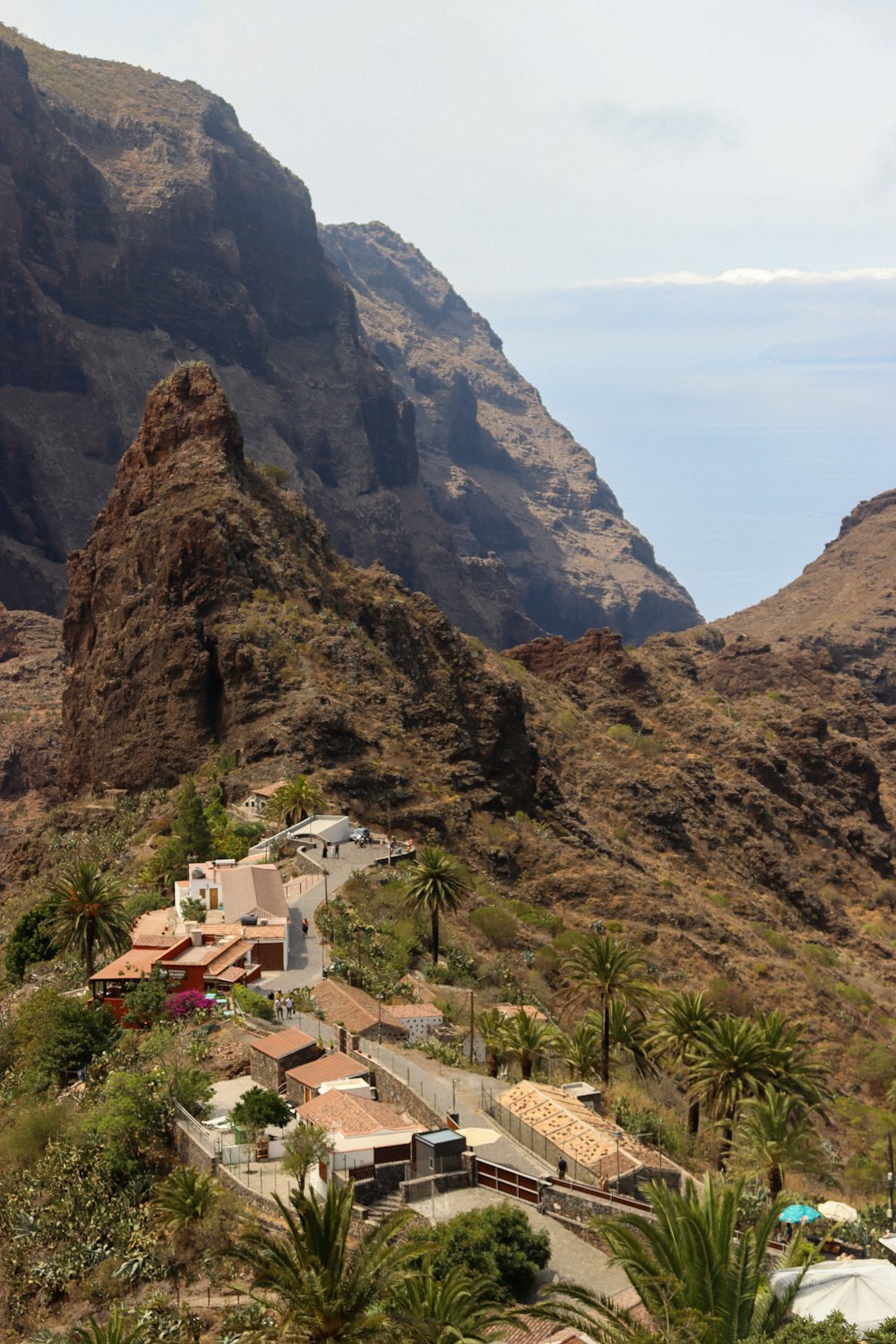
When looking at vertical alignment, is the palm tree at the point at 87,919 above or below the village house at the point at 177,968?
above

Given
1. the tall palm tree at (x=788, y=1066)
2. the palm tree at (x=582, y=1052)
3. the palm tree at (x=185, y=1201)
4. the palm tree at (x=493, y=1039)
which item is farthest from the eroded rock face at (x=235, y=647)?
the palm tree at (x=185, y=1201)

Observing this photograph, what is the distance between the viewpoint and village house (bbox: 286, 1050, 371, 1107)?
4150 cm

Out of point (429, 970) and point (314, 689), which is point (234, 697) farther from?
point (429, 970)

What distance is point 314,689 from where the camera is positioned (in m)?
89.4

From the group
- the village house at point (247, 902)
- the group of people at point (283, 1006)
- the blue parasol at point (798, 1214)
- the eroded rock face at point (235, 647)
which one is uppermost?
the eroded rock face at point (235, 647)

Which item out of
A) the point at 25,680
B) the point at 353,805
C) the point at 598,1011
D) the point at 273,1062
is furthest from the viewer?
the point at 25,680

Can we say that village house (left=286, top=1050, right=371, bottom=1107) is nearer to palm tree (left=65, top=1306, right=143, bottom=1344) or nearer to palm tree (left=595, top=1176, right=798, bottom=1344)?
palm tree (left=65, top=1306, right=143, bottom=1344)

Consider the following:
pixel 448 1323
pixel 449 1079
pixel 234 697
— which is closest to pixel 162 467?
pixel 234 697


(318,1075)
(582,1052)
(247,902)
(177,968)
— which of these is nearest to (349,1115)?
(318,1075)

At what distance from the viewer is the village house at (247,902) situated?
5797 cm

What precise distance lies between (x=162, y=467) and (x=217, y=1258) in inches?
3025

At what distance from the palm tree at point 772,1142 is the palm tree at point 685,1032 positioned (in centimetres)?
558

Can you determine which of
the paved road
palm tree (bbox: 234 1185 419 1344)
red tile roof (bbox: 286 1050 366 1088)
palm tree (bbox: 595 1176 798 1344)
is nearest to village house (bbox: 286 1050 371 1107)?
red tile roof (bbox: 286 1050 366 1088)

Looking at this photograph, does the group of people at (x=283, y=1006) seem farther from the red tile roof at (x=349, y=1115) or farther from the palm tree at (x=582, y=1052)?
the red tile roof at (x=349, y=1115)
